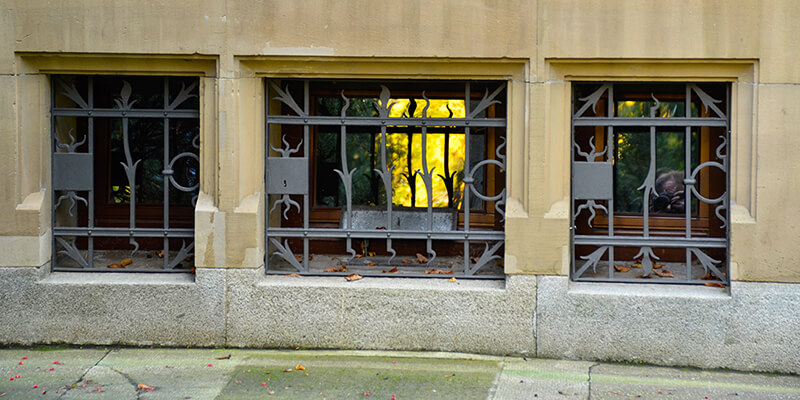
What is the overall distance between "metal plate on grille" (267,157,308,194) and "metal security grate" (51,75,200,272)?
2.54 feet

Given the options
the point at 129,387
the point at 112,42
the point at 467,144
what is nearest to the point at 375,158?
the point at 467,144

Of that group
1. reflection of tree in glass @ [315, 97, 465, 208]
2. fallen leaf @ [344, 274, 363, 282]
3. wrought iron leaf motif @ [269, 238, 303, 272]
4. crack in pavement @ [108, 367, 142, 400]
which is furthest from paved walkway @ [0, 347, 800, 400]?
reflection of tree in glass @ [315, 97, 465, 208]

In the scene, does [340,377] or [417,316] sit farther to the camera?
[417,316]

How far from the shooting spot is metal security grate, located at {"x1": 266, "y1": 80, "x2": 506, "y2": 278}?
233 inches

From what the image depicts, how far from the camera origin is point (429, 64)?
18.8 ft

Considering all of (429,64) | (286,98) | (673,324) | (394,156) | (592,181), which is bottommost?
(673,324)

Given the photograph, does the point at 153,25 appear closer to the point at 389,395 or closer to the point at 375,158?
the point at 375,158

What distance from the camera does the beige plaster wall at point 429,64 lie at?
5.41m

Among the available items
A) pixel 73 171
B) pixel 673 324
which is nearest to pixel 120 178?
pixel 73 171

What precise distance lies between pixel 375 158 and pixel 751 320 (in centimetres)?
344

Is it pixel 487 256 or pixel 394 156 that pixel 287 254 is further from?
pixel 487 256

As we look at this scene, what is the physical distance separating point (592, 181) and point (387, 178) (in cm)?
165

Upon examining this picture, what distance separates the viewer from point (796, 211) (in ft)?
17.7

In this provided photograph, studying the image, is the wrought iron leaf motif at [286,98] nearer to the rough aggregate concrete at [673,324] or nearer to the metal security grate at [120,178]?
the metal security grate at [120,178]
